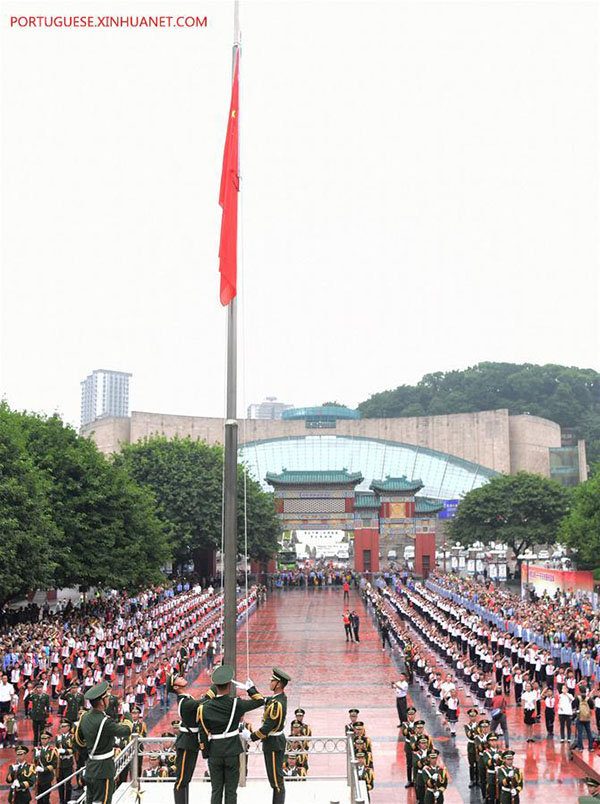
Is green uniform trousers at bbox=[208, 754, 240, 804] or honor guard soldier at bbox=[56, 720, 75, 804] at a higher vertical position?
green uniform trousers at bbox=[208, 754, 240, 804]

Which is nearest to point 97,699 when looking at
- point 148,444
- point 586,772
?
point 586,772

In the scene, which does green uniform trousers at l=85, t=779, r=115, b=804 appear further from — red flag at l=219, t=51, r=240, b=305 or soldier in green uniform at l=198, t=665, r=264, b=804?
red flag at l=219, t=51, r=240, b=305

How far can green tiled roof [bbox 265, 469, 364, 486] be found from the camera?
4991cm

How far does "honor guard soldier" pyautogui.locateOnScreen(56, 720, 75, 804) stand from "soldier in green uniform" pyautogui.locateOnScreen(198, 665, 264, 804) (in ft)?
15.0

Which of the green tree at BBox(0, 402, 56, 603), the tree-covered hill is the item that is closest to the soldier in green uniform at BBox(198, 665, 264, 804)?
the green tree at BBox(0, 402, 56, 603)

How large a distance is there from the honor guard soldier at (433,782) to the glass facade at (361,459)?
208 ft

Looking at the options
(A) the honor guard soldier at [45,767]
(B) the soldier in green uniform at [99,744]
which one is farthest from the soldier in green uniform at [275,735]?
(A) the honor guard soldier at [45,767]

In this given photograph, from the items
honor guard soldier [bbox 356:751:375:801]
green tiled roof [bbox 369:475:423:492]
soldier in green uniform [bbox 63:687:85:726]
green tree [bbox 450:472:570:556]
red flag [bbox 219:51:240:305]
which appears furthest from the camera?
green tiled roof [bbox 369:475:423:492]

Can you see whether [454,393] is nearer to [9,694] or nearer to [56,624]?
→ [56,624]

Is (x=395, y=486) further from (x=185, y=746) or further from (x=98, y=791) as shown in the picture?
(x=98, y=791)

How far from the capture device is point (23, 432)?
25.7 meters

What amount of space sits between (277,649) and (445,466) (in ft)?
170

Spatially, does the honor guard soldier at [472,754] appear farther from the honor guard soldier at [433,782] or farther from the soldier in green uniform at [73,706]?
the soldier in green uniform at [73,706]

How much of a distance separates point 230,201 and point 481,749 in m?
8.36
